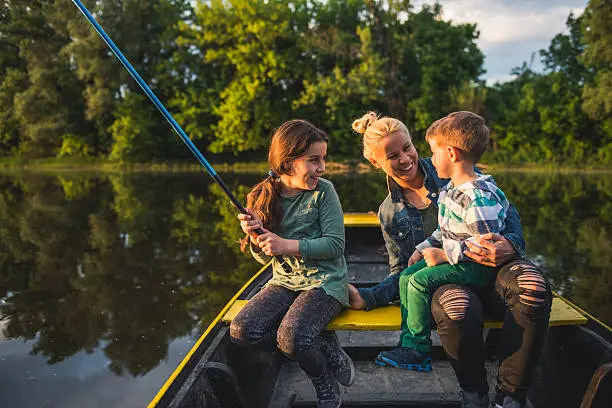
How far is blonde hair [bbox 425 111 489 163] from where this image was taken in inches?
79.9

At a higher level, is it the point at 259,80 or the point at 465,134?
the point at 259,80

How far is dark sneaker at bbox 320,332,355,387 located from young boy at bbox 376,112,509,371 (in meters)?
0.26

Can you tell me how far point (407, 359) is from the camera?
2.21m

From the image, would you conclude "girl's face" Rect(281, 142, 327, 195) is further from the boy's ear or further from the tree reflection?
the tree reflection

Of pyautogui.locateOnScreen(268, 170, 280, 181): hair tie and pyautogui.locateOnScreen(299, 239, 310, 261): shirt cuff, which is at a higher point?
pyautogui.locateOnScreen(268, 170, 280, 181): hair tie

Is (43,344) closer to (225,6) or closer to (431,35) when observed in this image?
(225,6)

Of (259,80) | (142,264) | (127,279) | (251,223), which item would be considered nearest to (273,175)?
(251,223)

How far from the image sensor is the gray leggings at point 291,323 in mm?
1984

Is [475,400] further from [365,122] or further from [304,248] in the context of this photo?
[365,122]

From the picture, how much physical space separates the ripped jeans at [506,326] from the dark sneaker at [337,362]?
1.51 ft

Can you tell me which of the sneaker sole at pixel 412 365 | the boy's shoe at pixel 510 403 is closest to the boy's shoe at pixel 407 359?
the sneaker sole at pixel 412 365

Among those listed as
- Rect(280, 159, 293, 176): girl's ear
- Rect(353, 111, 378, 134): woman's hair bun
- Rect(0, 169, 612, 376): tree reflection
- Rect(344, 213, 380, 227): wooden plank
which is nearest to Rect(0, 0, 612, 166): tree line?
Rect(0, 169, 612, 376): tree reflection

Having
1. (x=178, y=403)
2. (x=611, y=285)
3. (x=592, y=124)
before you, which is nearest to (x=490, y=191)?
(x=178, y=403)

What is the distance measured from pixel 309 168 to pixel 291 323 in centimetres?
66
